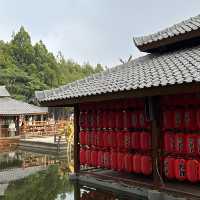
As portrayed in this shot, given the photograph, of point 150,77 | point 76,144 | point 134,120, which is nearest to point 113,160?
point 134,120

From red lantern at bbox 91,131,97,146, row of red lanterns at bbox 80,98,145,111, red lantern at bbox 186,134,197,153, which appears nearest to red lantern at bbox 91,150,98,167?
red lantern at bbox 91,131,97,146

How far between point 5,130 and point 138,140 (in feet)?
74.5

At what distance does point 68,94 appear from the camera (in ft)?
30.7

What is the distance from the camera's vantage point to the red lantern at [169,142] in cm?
783

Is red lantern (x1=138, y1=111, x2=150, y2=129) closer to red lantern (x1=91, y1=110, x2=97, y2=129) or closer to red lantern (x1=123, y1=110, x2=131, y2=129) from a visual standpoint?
red lantern (x1=123, y1=110, x2=131, y2=129)

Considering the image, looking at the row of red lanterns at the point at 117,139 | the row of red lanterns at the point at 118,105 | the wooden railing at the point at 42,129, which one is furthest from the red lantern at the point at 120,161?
the wooden railing at the point at 42,129

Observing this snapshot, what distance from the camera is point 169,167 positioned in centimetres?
778

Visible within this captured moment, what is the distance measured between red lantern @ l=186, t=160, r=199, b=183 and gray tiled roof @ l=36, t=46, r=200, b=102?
1.91 m

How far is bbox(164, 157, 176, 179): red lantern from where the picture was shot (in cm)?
771

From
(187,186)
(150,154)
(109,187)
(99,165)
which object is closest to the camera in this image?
(187,186)

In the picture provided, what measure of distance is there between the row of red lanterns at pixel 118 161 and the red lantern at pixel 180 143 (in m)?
0.81

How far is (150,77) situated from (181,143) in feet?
5.28

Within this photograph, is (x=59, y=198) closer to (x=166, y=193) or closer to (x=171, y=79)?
(x=166, y=193)

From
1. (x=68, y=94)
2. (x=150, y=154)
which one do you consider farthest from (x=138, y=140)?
(x=68, y=94)
